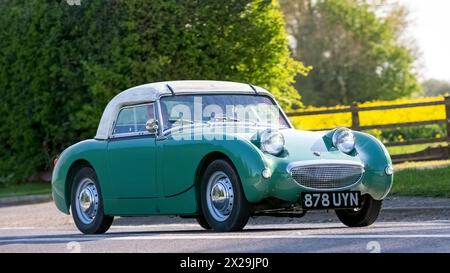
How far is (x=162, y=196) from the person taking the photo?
12117mm

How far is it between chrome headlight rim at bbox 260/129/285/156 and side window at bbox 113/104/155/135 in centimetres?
185

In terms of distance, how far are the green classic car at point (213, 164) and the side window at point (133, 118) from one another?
1cm

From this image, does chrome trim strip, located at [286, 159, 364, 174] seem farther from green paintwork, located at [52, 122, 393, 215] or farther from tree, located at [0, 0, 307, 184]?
tree, located at [0, 0, 307, 184]

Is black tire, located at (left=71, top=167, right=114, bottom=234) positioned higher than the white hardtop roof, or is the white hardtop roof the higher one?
the white hardtop roof

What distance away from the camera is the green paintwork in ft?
36.4

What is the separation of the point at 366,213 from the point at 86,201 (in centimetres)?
325

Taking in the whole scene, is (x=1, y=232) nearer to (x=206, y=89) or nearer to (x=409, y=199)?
(x=206, y=89)

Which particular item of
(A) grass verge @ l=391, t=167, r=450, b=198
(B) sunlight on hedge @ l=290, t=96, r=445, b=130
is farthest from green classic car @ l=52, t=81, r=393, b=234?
(B) sunlight on hedge @ l=290, t=96, r=445, b=130

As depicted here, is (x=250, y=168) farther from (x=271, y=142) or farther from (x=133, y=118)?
(x=133, y=118)

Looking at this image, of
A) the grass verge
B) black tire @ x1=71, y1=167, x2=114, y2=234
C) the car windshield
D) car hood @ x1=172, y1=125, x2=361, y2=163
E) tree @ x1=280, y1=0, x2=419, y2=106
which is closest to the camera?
car hood @ x1=172, y1=125, x2=361, y2=163

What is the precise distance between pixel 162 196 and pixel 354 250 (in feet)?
13.1

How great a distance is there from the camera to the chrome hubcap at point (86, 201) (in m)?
13.1

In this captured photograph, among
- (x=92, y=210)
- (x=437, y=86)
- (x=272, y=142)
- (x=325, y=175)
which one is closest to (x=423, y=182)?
(x=92, y=210)
